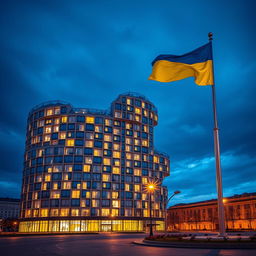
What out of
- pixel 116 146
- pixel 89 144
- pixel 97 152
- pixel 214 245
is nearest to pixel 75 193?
pixel 97 152

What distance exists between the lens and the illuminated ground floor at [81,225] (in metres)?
98.6

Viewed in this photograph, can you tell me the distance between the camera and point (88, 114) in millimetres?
111562

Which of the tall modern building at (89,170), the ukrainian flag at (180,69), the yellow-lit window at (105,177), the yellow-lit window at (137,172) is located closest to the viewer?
the ukrainian flag at (180,69)

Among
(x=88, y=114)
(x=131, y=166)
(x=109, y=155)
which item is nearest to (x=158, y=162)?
(x=131, y=166)

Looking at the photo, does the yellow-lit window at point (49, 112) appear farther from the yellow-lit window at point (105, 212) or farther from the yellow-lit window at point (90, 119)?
the yellow-lit window at point (105, 212)

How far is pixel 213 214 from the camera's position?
138 m

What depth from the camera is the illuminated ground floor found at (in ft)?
324

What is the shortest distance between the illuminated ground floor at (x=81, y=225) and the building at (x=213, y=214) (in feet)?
121

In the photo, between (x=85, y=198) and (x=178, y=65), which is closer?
(x=178, y=65)

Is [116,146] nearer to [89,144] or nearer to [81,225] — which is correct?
[89,144]

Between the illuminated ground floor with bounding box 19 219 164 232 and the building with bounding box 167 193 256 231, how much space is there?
121 feet

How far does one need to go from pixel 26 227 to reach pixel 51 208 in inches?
510

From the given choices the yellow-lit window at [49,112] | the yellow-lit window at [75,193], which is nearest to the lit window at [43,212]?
the yellow-lit window at [75,193]

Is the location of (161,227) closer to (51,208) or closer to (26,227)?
(51,208)
